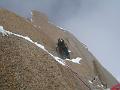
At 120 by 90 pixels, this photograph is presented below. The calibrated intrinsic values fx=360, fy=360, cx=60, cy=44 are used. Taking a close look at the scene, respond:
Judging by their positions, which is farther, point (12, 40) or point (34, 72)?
point (12, 40)

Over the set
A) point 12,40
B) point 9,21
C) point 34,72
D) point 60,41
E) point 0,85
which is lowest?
point 0,85

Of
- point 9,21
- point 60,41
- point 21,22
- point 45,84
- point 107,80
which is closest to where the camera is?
point 45,84

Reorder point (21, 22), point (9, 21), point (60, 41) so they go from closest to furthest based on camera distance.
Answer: point (9, 21) → point (21, 22) → point (60, 41)

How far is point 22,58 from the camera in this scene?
64.1 m

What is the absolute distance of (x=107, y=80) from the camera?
126875 mm

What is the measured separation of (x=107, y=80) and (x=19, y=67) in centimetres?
7005

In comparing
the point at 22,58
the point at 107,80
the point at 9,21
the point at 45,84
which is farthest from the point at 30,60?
the point at 107,80

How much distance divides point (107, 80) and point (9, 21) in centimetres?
5562

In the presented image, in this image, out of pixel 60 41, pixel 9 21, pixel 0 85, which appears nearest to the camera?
pixel 0 85

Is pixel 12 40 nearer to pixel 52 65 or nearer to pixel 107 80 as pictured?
pixel 52 65

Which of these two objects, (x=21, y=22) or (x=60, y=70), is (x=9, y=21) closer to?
(x=21, y=22)

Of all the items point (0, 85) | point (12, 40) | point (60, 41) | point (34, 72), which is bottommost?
point (0, 85)

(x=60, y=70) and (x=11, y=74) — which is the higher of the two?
(x=60, y=70)

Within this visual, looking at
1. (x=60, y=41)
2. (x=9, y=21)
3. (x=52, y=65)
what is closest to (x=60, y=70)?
(x=52, y=65)
